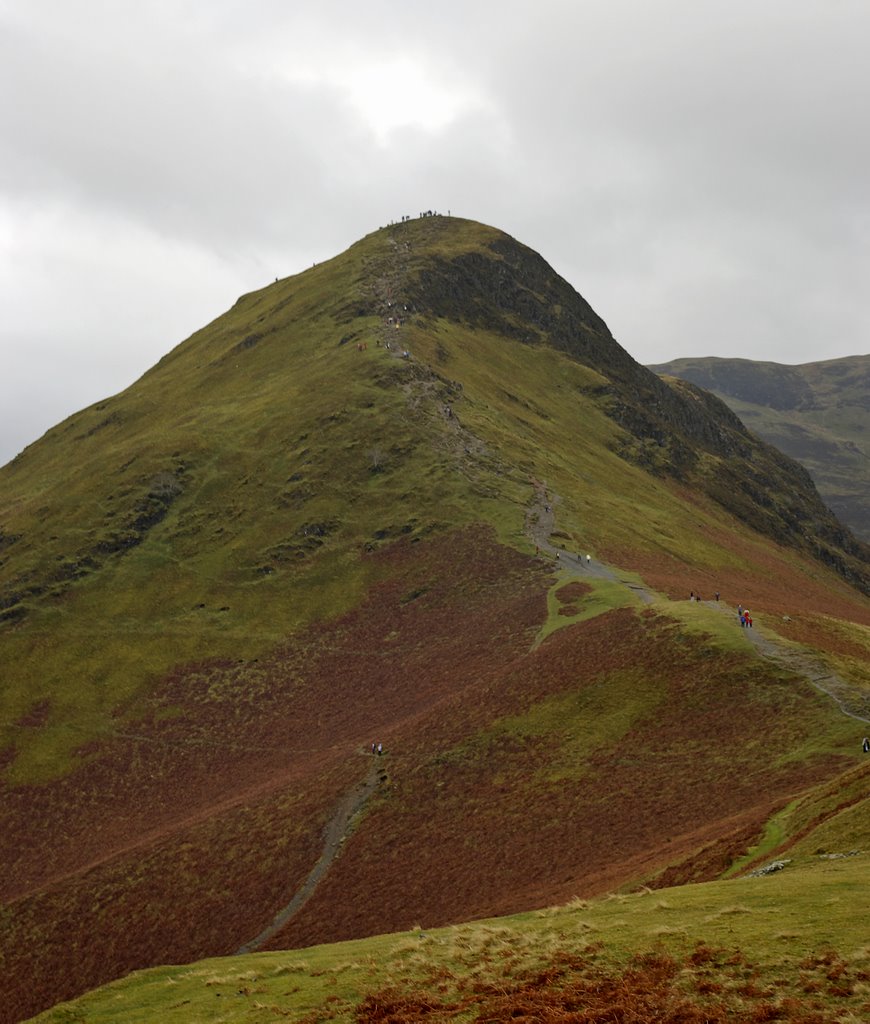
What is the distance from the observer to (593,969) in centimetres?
2308

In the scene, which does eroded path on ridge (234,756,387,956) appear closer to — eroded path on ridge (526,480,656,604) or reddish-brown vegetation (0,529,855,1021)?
reddish-brown vegetation (0,529,855,1021)

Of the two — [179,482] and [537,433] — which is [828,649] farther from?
[179,482]

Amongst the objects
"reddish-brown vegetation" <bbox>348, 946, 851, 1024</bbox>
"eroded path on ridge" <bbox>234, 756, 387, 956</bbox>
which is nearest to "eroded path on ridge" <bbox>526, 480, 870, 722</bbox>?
"eroded path on ridge" <bbox>234, 756, 387, 956</bbox>

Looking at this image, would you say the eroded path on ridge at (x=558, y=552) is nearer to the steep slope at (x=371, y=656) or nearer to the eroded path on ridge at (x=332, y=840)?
the steep slope at (x=371, y=656)

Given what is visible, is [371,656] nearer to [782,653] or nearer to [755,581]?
[782,653]

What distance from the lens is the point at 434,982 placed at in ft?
82.8

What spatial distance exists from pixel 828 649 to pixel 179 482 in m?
103

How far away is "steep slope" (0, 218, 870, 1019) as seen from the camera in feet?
185

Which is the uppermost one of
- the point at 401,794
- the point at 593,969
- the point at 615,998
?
the point at 615,998

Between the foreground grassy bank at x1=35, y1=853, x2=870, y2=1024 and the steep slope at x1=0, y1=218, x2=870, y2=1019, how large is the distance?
1093 centimetres

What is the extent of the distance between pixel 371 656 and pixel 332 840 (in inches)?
1343

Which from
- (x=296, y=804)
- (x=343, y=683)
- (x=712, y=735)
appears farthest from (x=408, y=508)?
(x=712, y=735)

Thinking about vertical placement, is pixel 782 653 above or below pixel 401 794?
above

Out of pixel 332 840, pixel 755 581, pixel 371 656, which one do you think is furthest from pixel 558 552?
pixel 332 840
